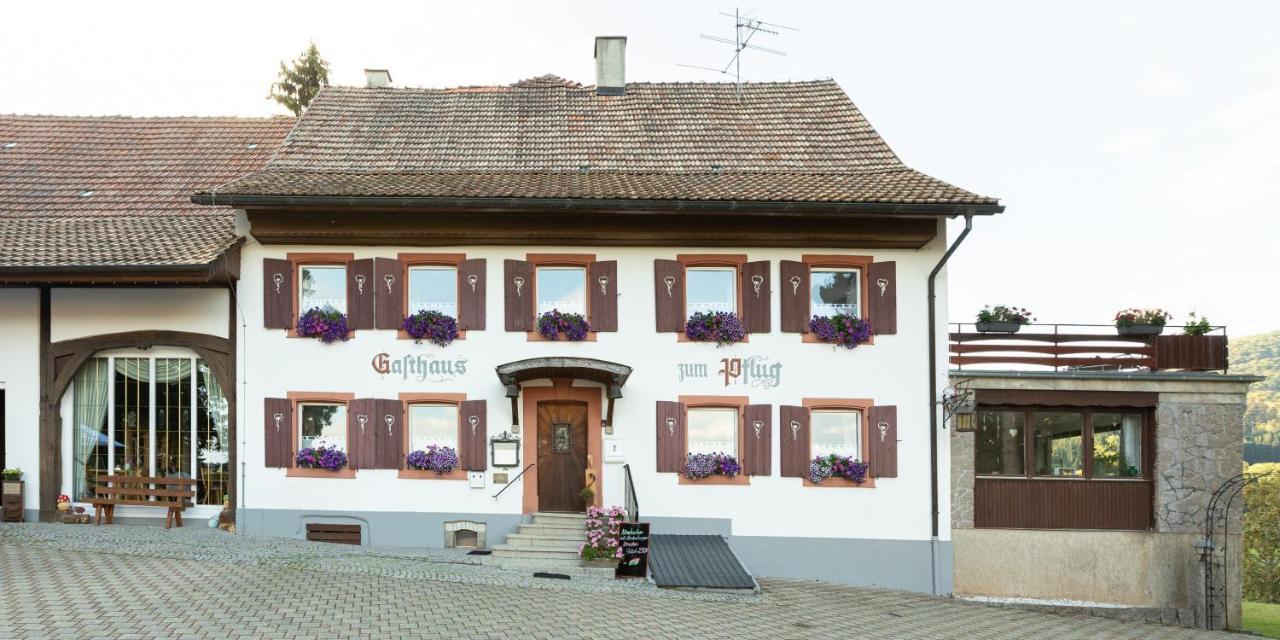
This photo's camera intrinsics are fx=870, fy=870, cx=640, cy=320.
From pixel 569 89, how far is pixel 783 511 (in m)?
9.62

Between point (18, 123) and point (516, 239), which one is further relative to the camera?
point (18, 123)

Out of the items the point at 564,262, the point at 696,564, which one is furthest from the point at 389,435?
the point at 696,564

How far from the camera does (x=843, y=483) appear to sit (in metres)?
13.3

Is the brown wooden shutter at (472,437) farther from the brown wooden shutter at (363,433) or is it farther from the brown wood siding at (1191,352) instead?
the brown wood siding at (1191,352)

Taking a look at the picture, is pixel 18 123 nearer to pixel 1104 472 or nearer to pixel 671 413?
pixel 671 413

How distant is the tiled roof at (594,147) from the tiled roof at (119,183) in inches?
51.4

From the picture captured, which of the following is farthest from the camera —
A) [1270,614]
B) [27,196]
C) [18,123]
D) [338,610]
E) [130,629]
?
[1270,614]

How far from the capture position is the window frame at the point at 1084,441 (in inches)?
547

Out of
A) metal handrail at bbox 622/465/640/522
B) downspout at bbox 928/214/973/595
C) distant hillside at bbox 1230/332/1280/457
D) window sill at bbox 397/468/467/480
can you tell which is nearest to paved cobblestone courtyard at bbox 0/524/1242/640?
downspout at bbox 928/214/973/595

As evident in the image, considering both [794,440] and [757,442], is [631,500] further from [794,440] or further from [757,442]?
[794,440]

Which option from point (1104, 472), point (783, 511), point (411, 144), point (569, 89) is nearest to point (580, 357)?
point (783, 511)

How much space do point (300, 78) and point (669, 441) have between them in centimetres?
2159

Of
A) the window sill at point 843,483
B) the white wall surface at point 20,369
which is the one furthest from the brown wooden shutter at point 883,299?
the white wall surface at point 20,369

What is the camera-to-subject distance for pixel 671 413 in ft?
43.8
